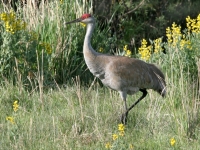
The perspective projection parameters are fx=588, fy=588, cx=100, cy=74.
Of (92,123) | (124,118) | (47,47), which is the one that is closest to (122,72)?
(124,118)

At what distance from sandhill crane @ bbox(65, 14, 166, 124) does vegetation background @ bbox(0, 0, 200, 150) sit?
0.17 m

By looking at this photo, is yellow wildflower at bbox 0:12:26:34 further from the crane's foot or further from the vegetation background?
the crane's foot

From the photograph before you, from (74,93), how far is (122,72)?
1.02 metres

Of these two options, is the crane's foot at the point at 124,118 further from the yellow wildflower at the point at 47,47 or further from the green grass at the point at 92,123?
the yellow wildflower at the point at 47,47

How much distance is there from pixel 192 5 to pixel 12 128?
8.48 m

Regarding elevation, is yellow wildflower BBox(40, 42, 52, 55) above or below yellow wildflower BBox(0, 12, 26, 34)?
below

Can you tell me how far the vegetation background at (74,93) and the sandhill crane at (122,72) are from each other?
17 centimetres

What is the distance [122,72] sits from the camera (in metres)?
7.31

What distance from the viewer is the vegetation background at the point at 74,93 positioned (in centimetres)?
609

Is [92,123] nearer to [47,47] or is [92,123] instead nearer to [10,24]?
[10,24]

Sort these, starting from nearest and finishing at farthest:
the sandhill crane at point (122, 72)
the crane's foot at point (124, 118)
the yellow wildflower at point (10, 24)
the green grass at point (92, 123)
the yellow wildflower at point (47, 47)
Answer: the green grass at point (92, 123), the crane's foot at point (124, 118), the sandhill crane at point (122, 72), the yellow wildflower at point (10, 24), the yellow wildflower at point (47, 47)

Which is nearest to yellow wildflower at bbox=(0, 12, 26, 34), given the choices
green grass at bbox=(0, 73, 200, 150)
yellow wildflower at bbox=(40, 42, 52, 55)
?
yellow wildflower at bbox=(40, 42, 52, 55)

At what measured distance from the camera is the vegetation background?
6.09 m

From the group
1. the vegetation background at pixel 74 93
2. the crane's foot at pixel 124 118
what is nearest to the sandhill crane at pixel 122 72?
the crane's foot at pixel 124 118
